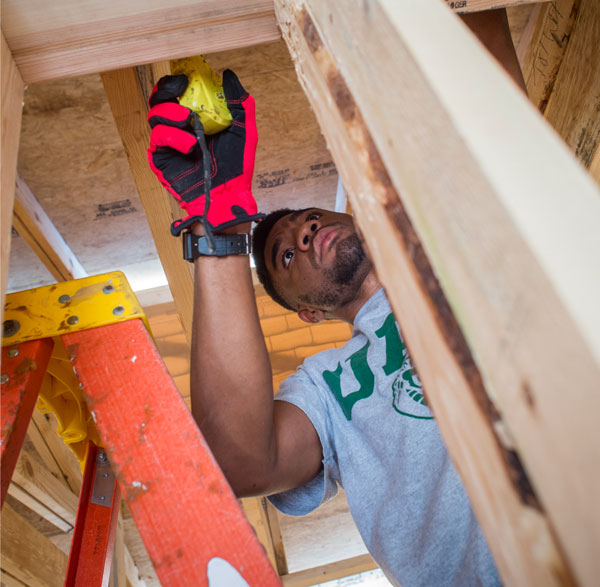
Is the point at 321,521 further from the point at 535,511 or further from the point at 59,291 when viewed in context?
the point at 535,511

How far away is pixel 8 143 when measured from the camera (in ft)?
2.27

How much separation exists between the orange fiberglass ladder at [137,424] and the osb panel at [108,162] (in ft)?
4.57

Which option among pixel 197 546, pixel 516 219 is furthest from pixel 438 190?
pixel 197 546

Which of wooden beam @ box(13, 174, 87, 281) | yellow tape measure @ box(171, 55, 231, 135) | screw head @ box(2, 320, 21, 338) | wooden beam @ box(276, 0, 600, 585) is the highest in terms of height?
wooden beam @ box(13, 174, 87, 281)

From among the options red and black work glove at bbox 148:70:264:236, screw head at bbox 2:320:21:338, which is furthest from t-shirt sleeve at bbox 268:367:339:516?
screw head at bbox 2:320:21:338

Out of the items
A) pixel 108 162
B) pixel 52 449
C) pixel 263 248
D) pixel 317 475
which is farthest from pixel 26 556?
pixel 108 162

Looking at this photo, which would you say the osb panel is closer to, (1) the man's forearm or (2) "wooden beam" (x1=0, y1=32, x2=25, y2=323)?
(1) the man's forearm

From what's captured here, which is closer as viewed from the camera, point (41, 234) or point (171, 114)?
point (171, 114)

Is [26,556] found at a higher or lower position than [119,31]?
lower

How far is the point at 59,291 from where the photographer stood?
3.03ft

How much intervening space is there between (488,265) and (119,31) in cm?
65

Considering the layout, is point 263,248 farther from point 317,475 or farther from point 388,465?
point 388,465

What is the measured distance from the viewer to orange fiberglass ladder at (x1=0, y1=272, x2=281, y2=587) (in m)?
0.65

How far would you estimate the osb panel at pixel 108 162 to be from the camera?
2.04 meters
